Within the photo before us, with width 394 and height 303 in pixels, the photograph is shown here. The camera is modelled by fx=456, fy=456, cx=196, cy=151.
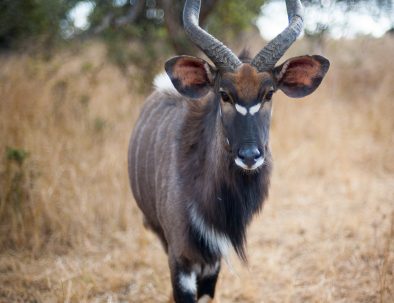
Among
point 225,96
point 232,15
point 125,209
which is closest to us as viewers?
point 225,96

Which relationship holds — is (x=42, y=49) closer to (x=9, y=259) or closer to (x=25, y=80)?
(x=25, y=80)

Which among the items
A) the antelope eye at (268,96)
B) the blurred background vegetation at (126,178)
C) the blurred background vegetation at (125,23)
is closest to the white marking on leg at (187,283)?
the blurred background vegetation at (126,178)

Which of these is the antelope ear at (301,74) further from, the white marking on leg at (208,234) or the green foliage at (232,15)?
the green foliage at (232,15)

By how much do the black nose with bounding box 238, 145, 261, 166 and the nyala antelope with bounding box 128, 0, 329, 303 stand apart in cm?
4

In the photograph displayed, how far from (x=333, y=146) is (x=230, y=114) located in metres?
5.26

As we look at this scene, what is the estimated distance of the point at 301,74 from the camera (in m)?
3.21

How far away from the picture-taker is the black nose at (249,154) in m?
2.66

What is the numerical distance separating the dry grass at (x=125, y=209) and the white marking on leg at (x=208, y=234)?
313 mm

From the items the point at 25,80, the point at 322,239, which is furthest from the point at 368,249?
the point at 25,80

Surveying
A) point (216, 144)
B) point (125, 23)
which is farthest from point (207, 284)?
point (125, 23)

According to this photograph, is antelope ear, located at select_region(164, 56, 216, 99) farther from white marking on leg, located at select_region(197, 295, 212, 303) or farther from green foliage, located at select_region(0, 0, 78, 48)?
green foliage, located at select_region(0, 0, 78, 48)

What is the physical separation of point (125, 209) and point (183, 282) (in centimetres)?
250

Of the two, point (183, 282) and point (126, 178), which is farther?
point (126, 178)

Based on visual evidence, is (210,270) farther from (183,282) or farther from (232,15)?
(232,15)
